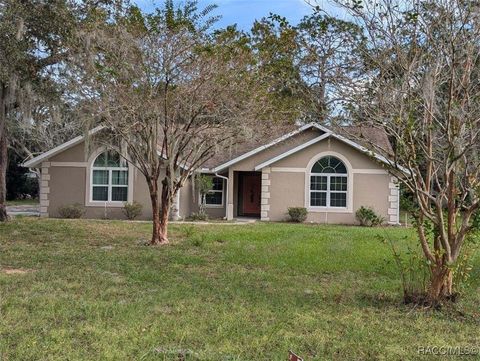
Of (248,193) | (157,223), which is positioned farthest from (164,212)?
(248,193)

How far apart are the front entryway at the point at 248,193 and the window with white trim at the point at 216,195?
112 cm

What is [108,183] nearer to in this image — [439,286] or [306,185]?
[306,185]

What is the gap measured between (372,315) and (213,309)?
6.44 feet

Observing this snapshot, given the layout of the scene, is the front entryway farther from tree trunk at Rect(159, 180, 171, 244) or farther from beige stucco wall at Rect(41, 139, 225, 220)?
tree trunk at Rect(159, 180, 171, 244)

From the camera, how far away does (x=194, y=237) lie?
44.9ft

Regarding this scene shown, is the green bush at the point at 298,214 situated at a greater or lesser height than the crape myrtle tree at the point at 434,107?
lesser

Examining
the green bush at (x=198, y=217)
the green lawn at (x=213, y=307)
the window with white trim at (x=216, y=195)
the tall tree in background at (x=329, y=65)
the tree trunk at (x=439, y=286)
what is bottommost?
the green lawn at (x=213, y=307)

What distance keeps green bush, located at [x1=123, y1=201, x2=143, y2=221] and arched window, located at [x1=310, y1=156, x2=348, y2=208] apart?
6.99 metres

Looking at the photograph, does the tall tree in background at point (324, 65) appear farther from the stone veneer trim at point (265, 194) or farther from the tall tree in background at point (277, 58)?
the stone veneer trim at point (265, 194)

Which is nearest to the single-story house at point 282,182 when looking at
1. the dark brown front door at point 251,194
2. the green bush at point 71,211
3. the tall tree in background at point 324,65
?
the green bush at point 71,211

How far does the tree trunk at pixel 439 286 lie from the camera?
6262 millimetres

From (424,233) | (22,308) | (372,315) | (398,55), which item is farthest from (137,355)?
(398,55)

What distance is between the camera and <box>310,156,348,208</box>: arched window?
20.2 metres

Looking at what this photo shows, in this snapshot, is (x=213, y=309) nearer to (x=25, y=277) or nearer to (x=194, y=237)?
(x=25, y=277)
